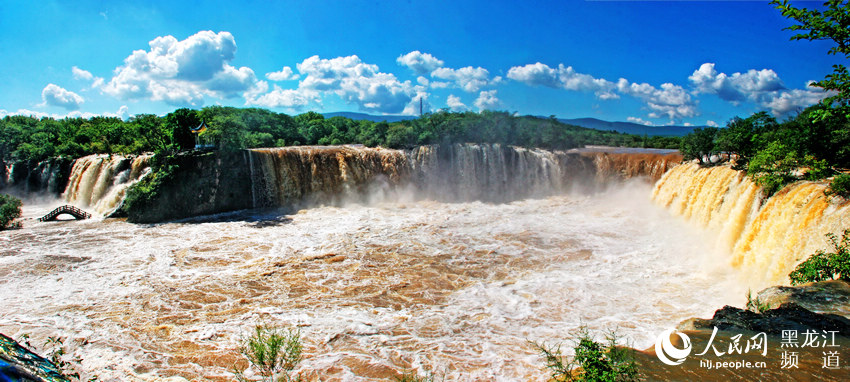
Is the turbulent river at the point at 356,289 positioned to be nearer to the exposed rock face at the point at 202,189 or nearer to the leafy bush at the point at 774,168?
the exposed rock face at the point at 202,189

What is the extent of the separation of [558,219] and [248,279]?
48.7ft

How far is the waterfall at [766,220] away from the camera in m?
9.23

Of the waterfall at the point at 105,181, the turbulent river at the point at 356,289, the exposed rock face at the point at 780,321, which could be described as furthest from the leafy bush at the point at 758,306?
the waterfall at the point at 105,181

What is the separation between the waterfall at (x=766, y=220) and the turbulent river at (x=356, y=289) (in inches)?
27.6

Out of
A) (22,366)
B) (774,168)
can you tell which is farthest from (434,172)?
(22,366)

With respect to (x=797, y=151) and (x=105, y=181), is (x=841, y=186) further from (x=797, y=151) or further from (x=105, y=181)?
(x=105, y=181)

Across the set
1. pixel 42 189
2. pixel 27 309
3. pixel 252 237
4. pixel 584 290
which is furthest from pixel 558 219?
pixel 42 189

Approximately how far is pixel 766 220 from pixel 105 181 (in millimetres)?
28905

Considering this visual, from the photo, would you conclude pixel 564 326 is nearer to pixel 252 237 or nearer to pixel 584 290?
pixel 584 290

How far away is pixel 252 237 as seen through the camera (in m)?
17.0

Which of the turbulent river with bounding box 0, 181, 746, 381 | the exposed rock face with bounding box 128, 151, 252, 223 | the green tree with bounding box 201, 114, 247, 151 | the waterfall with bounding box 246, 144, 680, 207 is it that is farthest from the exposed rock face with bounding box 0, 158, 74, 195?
the waterfall with bounding box 246, 144, 680, 207

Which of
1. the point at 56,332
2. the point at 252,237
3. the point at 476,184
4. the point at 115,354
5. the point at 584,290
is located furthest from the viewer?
the point at 476,184

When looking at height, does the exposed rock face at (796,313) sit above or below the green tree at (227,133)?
below

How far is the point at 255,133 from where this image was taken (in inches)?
1177
